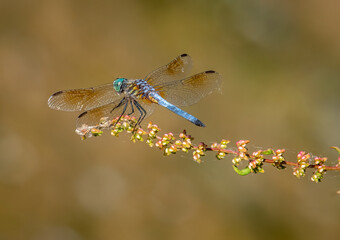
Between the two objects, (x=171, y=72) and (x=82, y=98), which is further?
(x=171, y=72)

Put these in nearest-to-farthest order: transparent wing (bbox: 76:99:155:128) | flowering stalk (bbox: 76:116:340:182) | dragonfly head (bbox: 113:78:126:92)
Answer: flowering stalk (bbox: 76:116:340:182)
transparent wing (bbox: 76:99:155:128)
dragonfly head (bbox: 113:78:126:92)

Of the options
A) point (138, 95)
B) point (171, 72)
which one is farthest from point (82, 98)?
point (171, 72)

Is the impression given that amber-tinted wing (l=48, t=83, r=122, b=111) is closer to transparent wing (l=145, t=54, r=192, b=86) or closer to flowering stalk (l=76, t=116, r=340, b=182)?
transparent wing (l=145, t=54, r=192, b=86)

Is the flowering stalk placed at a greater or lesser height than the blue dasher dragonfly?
lesser

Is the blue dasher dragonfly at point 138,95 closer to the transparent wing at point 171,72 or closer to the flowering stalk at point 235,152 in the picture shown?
the transparent wing at point 171,72

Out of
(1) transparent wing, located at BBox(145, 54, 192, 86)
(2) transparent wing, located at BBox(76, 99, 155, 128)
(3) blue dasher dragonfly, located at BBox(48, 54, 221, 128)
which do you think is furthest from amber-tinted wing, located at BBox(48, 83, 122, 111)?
(1) transparent wing, located at BBox(145, 54, 192, 86)

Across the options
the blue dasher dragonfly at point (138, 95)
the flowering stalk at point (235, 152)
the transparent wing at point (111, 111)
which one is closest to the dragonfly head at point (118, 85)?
the blue dasher dragonfly at point (138, 95)

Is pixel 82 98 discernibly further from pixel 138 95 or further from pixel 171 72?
pixel 171 72
